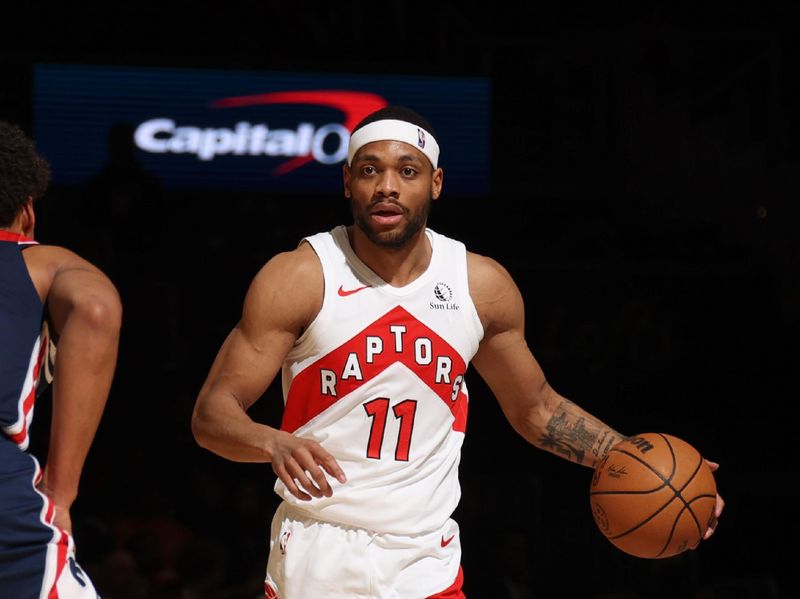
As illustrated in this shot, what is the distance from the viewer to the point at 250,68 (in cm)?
1006

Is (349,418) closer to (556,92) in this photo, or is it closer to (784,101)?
(556,92)

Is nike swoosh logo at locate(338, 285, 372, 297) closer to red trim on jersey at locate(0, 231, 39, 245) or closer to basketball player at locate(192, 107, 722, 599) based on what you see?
basketball player at locate(192, 107, 722, 599)

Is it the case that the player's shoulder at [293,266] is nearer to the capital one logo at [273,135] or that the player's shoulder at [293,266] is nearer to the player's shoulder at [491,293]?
the player's shoulder at [491,293]

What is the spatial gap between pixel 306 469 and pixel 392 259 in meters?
1.24

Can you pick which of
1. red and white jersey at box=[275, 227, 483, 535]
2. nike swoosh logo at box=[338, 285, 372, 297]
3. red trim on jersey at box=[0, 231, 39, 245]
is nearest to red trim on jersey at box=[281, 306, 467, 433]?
red and white jersey at box=[275, 227, 483, 535]

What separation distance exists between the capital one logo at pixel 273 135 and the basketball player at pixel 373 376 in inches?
205

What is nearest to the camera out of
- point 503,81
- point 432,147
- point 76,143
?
point 432,147

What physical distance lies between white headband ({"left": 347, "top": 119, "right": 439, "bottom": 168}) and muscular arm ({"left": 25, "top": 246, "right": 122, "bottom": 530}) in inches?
58.5

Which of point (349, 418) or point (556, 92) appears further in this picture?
point (556, 92)

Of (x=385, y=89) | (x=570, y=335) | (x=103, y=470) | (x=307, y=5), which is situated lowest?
(x=103, y=470)

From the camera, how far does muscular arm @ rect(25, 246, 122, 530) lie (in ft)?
11.3

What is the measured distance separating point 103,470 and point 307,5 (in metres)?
4.78

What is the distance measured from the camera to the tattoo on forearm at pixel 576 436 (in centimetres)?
477

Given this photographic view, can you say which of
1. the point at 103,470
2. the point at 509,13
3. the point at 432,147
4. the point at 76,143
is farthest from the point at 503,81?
the point at 432,147
